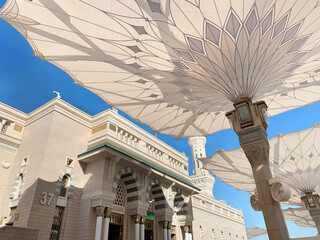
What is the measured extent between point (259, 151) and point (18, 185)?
13.3 meters

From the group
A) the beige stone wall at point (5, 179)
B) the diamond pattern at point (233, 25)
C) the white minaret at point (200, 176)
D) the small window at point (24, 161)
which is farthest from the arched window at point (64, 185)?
the white minaret at point (200, 176)

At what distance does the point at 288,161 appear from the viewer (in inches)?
642

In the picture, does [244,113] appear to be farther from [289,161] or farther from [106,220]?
[289,161]

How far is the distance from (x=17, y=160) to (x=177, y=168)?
13.0m

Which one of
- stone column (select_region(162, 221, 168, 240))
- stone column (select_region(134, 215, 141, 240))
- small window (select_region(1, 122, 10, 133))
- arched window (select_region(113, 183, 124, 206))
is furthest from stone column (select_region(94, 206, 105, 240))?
small window (select_region(1, 122, 10, 133))

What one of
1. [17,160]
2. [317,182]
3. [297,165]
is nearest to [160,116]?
[17,160]

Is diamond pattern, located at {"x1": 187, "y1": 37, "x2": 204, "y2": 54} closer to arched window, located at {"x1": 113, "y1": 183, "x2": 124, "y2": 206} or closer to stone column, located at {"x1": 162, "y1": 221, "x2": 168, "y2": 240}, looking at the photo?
arched window, located at {"x1": 113, "y1": 183, "x2": 124, "y2": 206}

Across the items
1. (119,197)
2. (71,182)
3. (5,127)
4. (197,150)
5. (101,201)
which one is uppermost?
(197,150)

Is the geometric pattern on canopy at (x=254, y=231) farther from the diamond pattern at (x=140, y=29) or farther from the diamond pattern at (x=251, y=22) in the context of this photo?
the diamond pattern at (x=140, y=29)

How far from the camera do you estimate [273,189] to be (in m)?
6.83

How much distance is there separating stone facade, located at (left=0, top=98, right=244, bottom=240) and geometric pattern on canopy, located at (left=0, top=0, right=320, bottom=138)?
489 cm

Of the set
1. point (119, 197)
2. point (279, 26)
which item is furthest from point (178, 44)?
point (119, 197)

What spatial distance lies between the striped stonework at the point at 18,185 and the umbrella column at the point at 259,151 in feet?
39.3

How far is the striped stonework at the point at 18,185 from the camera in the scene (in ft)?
43.3
